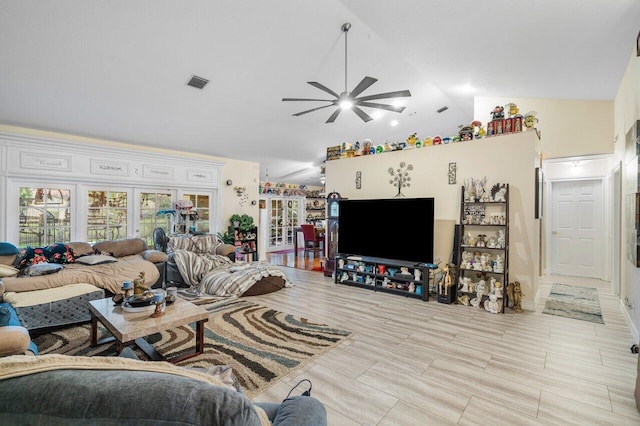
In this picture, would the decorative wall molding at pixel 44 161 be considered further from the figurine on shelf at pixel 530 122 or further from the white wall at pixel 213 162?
the figurine on shelf at pixel 530 122

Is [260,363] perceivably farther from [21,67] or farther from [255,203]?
[255,203]

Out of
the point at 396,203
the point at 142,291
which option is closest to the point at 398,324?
the point at 396,203

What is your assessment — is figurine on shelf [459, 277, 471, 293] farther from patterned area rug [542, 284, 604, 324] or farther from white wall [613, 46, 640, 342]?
white wall [613, 46, 640, 342]

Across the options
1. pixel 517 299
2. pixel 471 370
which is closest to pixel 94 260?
pixel 471 370

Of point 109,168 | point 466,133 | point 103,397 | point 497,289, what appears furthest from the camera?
point 109,168

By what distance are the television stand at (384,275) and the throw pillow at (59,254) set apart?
393cm

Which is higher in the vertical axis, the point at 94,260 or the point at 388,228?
the point at 388,228

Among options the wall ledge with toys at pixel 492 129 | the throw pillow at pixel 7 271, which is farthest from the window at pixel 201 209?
the wall ledge with toys at pixel 492 129

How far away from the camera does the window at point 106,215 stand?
5.20 metres

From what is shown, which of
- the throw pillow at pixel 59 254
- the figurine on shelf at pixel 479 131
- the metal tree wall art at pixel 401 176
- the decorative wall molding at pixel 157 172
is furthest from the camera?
the decorative wall molding at pixel 157 172

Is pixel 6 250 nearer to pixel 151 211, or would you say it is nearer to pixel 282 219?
pixel 151 211

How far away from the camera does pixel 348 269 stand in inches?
201

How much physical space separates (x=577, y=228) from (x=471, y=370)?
16.3ft

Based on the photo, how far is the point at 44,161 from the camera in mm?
4602
